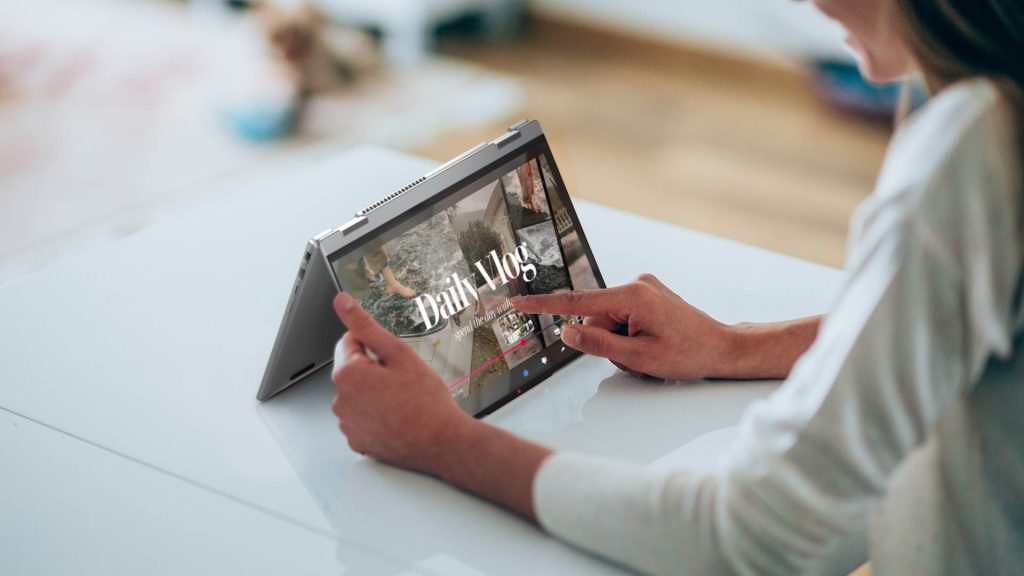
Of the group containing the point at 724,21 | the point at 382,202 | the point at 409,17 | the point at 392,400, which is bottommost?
the point at 724,21

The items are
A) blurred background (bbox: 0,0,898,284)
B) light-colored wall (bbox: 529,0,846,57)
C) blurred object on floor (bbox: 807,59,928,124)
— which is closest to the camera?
blurred background (bbox: 0,0,898,284)

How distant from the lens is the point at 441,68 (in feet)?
11.3

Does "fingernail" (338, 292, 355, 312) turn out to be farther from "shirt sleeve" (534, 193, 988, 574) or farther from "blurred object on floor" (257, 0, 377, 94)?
"blurred object on floor" (257, 0, 377, 94)

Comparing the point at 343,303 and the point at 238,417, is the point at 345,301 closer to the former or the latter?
the point at 343,303

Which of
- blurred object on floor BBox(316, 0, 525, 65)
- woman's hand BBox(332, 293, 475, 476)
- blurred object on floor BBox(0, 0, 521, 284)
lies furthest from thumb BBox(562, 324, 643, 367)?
blurred object on floor BBox(316, 0, 525, 65)

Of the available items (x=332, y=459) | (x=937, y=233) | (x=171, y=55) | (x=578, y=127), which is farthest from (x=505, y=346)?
(x=171, y=55)

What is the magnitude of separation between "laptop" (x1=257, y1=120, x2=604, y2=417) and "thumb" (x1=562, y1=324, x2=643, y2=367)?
32mm

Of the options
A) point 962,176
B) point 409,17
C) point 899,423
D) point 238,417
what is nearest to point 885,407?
point 899,423

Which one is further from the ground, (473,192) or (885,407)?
(473,192)

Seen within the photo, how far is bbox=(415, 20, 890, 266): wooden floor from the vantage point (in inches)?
107

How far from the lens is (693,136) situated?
315 cm

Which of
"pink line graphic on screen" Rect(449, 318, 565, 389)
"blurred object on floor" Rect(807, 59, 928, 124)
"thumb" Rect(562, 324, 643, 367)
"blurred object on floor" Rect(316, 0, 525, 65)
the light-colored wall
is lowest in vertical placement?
"blurred object on floor" Rect(807, 59, 928, 124)

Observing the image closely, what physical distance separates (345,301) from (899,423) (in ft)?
1.40

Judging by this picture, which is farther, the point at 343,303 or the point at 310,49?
the point at 310,49
